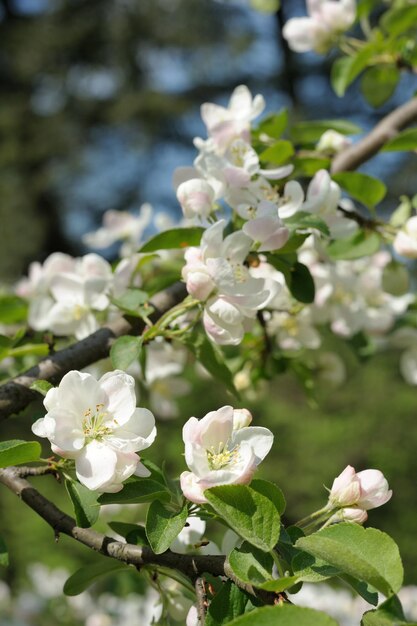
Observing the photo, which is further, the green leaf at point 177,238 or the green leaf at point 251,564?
the green leaf at point 177,238

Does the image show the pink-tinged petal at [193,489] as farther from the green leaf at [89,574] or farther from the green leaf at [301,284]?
the green leaf at [301,284]

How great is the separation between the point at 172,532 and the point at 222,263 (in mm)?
258

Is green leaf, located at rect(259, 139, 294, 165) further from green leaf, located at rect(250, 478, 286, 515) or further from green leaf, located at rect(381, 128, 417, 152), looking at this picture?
green leaf, located at rect(250, 478, 286, 515)

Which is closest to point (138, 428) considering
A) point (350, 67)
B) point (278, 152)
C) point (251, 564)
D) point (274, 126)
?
point (251, 564)

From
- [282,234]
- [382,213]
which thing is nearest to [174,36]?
[382,213]

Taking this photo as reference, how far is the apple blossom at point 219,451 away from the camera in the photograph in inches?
23.0

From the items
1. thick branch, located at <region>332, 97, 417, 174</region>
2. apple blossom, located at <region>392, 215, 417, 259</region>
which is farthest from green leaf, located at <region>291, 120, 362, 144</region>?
apple blossom, located at <region>392, 215, 417, 259</region>

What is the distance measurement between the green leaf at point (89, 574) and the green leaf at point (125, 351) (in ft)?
0.59

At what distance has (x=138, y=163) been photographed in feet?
28.6

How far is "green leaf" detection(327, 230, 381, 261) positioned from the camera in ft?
3.47

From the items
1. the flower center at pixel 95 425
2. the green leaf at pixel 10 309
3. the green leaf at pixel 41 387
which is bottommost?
the green leaf at pixel 10 309

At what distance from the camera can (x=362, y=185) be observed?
1046 millimetres

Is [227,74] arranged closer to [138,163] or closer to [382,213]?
[138,163]

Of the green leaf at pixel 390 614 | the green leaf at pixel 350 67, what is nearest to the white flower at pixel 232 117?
the green leaf at pixel 350 67
